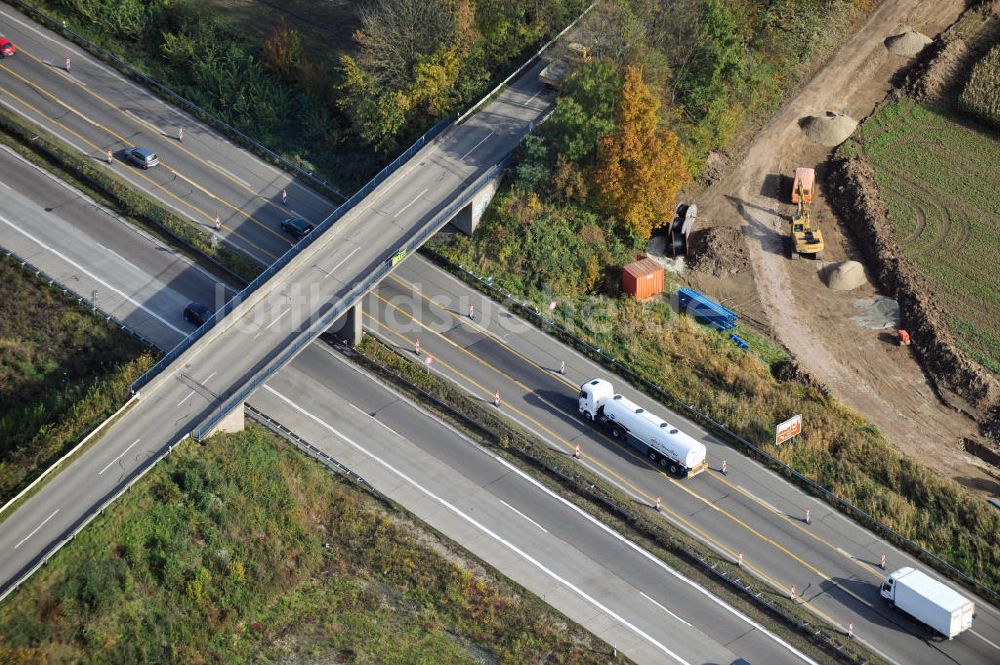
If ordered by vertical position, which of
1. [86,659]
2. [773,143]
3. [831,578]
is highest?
[773,143]

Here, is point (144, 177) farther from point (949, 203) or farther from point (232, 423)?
point (949, 203)

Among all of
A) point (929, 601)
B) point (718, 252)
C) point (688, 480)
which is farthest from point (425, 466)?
point (929, 601)

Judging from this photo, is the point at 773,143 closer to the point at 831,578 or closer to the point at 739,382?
the point at 739,382

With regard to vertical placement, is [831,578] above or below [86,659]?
above

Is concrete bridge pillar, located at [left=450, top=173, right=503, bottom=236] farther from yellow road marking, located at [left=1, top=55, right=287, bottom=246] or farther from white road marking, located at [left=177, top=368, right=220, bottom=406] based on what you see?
white road marking, located at [left=177, top=368, right=220, bottom=406]

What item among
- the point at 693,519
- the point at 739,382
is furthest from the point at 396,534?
the point at 739,382

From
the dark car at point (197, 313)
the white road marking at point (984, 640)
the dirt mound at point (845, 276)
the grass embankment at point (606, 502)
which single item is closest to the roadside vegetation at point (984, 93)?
the dirt mound at point (845, 276)
